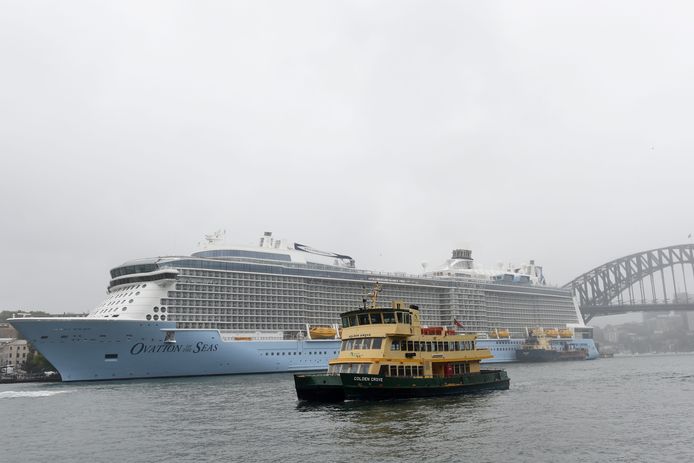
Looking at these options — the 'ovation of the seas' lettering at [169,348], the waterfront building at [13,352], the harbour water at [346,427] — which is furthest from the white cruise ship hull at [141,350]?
the waterfront building at [13,352]

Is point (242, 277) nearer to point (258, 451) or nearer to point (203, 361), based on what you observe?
point (203, 361)

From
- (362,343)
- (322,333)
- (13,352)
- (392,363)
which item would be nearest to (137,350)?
(322,333)

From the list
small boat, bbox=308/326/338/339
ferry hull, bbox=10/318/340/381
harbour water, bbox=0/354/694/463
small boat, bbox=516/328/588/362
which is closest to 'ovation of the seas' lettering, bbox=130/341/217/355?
ferry hull, bbox=10/318/340/381

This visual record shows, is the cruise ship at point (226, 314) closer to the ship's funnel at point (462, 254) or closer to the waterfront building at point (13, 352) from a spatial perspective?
the ship's funnel at point (462, 254)

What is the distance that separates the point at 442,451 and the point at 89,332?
150 feet

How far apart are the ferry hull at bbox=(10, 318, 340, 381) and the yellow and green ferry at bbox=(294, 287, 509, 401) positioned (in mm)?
27804

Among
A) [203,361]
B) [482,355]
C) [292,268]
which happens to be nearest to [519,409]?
[482,355]

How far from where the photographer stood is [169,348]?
62719 millimetres

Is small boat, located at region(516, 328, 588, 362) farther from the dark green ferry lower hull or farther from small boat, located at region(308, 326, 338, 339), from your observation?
the dark green ferry lower hull

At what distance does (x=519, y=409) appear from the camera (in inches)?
1465

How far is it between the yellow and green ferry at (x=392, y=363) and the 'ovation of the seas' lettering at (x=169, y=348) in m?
27.6

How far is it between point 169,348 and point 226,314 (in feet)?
35.0

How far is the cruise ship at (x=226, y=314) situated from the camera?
59031 mm

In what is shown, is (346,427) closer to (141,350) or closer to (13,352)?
(141,350)
